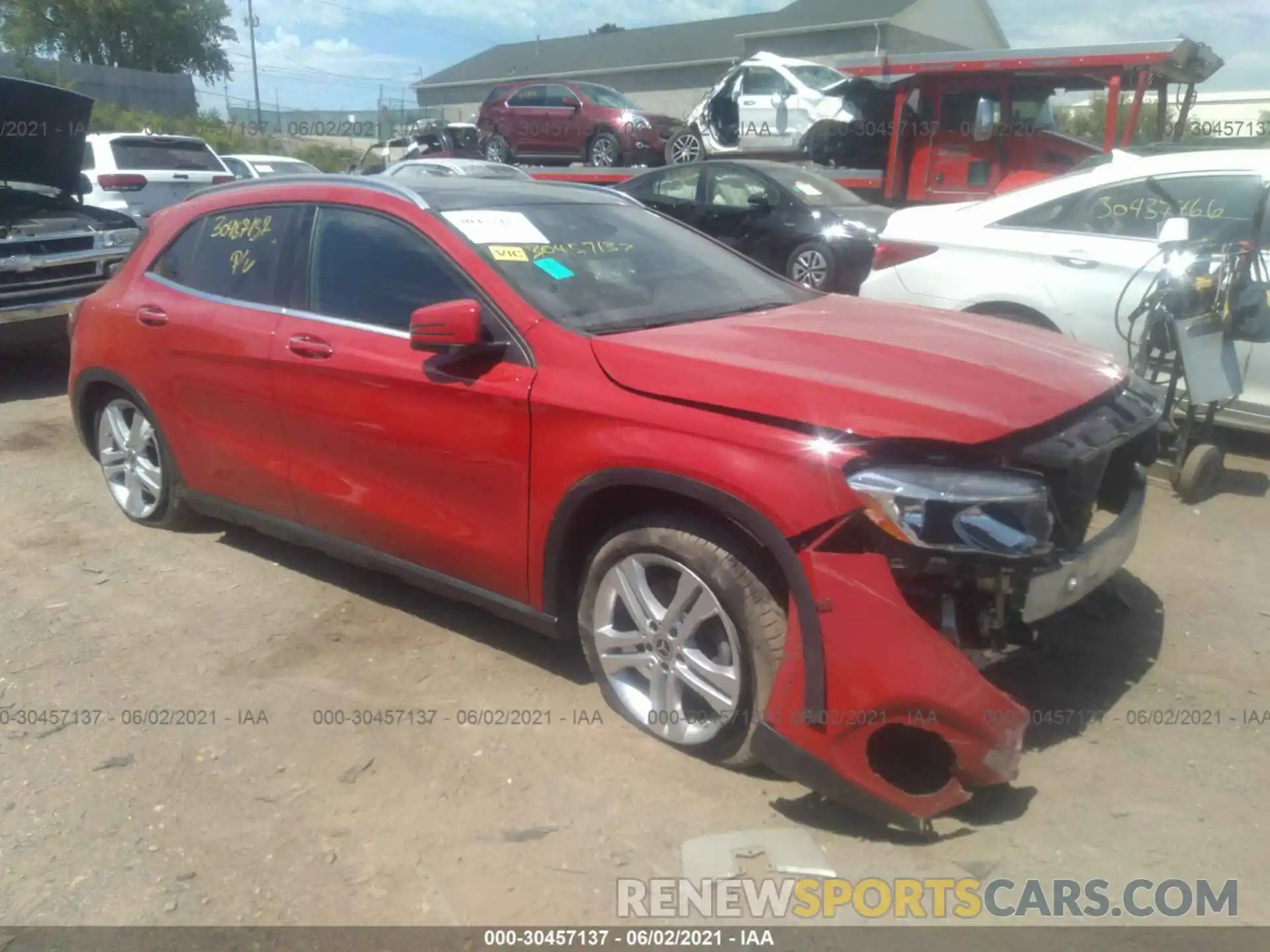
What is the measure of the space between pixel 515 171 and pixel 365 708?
32.3ft

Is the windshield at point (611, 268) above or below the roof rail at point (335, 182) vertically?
below

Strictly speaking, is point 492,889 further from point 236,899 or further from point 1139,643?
point 1139,643

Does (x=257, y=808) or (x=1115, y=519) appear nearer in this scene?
(x=257, y=808)

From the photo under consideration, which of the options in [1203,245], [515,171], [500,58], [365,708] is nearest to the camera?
[365,708]

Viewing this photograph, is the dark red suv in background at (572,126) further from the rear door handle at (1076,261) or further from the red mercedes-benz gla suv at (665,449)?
the red mercedes-benz gla suv at (665,449)

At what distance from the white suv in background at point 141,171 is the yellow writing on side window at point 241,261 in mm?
8851

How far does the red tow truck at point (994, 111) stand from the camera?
37.0 feet

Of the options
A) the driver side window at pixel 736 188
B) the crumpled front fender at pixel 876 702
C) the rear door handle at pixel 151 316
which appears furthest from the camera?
the driver side window at pixel 736 188

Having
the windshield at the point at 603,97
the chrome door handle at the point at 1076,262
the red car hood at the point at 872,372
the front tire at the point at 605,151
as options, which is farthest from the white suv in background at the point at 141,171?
the red car hood at the point at 872,372

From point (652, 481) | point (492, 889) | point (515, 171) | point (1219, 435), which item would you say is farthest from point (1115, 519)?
point (515, 171)

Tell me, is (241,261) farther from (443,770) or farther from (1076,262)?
(1076,262)

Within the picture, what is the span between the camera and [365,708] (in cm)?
360

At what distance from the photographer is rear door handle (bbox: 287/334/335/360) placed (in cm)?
390

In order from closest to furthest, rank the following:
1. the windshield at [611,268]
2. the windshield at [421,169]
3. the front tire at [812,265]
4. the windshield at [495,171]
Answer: the windshield at [611,268]
the front tire at [812,265]
the windshield at [495,171]
the windshield at [421,169]
